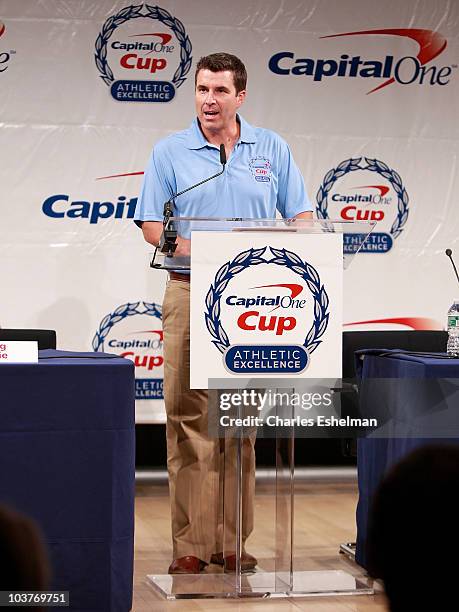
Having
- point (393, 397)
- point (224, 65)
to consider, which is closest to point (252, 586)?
point (393, 397)

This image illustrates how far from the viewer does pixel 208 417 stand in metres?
3.20

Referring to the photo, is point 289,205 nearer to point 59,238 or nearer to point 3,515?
point 59,238

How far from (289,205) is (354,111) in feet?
7.06

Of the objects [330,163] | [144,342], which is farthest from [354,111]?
[144,342]

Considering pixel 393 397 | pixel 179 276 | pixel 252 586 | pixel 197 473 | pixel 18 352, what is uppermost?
pixel 179 276

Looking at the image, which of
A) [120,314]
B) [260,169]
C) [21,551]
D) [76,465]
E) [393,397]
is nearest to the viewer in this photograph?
[21,551]

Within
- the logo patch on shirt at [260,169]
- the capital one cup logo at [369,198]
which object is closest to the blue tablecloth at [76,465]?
the logo patch on shirt at [260,169]

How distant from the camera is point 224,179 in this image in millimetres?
3713

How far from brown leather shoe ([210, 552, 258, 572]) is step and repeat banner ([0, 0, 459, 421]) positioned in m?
2.12

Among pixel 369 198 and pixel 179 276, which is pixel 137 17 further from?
pixel 179 276

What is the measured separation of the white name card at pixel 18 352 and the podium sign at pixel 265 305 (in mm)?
486

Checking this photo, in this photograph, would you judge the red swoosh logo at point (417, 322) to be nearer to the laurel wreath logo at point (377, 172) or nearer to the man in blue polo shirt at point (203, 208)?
the laurel wreath logo at point (377, 172)

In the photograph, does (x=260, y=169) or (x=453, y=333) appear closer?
(x=453, y=333)

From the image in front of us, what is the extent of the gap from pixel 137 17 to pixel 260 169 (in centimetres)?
219
